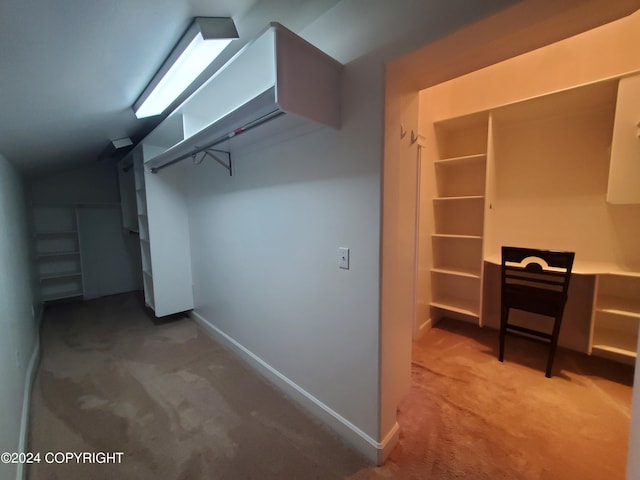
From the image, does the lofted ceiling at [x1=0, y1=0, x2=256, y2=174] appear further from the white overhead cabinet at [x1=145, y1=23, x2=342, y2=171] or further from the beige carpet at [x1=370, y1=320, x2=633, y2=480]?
the beige carpet at [x1=370, y1=320, x2=633, y2=480]

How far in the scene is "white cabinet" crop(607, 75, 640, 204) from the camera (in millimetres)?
1858

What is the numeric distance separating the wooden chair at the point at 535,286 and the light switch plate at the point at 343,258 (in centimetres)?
164

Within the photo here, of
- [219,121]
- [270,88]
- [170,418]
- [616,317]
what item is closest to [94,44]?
[219,121]

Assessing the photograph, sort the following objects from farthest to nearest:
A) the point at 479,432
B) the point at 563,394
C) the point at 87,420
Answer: the point at 563,394
the point at 87,420
the point at 479,432

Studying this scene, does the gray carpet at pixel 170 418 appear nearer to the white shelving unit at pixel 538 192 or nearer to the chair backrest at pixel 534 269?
the white shelving unit at pixel 538 192

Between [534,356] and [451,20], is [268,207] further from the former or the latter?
[534,356]

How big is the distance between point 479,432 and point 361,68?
219cm

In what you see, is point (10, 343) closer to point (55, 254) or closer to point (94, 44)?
point (94, 44)

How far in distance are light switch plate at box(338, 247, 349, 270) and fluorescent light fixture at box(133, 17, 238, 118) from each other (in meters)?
1.14

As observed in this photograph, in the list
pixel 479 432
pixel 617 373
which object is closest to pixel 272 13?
pixel 479 432

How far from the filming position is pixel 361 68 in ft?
4.15

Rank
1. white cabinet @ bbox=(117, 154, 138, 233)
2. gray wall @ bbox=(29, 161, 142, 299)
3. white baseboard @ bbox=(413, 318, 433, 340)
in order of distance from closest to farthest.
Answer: white baseboard @ bbox=(413, 318, 433, 340), gray wall @ bbox=(29, 161, 142, 299), white cabinet @ bbox=(117, 154, 138, 233)

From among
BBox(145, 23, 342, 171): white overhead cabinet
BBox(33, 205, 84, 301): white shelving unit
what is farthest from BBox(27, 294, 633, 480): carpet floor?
BBox(33, 205, 84, 301): white shelving unit

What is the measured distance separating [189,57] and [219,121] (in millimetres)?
312
